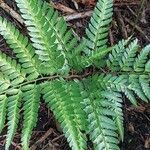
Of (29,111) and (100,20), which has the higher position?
(100,20)

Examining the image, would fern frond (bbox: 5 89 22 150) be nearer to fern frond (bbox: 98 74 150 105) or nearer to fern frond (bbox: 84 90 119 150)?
fern frond (bbox: 84 90 119 150)

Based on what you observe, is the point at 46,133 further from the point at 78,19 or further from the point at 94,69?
the point at 78,19

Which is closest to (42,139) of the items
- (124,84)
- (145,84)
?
(124,84)

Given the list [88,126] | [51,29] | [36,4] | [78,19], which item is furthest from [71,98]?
[78,19]

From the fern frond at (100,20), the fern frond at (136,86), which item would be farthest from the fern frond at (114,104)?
the fern frond at (100,20)

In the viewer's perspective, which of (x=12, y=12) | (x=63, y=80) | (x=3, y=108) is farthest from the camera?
(x=12, y=12)

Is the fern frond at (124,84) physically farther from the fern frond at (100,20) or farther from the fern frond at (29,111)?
the fern frond at (29,111)

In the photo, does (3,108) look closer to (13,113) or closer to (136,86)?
(13,113)
